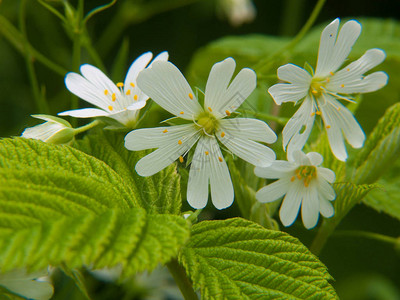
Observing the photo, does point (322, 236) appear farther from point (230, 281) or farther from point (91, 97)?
point (91, 97)

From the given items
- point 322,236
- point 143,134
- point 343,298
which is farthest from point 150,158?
point 343,298

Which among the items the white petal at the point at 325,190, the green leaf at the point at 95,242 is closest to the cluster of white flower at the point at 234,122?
the white petal at the point at 325,190

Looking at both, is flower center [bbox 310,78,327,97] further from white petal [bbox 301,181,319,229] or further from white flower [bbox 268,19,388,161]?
white petal [bbox 301,181,319,229]

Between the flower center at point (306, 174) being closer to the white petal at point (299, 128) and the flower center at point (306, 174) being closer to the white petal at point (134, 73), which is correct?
the white petal at point (299, 128)

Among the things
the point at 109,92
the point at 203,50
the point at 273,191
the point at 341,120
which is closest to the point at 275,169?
the point at 273,191

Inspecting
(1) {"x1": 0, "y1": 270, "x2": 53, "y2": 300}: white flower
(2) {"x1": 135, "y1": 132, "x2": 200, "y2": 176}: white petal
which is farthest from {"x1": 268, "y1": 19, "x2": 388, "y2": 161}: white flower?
(1) {"x1": 0, "y1": 270, "x2": 53, "y2": 300}: white flower

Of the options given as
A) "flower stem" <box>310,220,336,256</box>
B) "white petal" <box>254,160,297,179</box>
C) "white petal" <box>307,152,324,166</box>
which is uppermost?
"white petal" <box>307,152,324,166</box>
